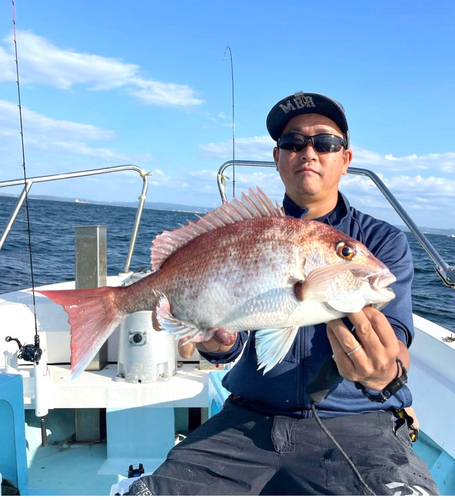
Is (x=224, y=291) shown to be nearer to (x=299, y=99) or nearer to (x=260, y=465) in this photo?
(x=260, y=465)

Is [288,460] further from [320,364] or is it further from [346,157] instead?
[346,157]

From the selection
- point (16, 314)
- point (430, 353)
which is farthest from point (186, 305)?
point (16, 314)

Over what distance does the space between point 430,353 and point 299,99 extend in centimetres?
223

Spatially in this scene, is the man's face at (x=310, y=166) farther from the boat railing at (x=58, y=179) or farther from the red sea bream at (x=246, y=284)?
the boat railing at (x=58, y=179)

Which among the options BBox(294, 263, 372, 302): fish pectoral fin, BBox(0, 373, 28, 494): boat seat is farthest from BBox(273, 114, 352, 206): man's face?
BBox(0, 373, 28, 494): boat seat

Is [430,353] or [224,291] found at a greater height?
[224,291]

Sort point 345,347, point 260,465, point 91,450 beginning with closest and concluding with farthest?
point 345,347, point 260,465, point 91,450

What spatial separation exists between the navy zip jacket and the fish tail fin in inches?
26.4

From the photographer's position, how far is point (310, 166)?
7.73ft

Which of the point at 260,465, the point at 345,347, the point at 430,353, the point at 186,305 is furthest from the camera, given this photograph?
the point at 430,353

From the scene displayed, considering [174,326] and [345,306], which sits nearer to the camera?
[345,306]

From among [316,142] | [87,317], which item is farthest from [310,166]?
[87,317]

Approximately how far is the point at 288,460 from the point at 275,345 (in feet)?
2.28

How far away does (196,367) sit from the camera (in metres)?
4.03
